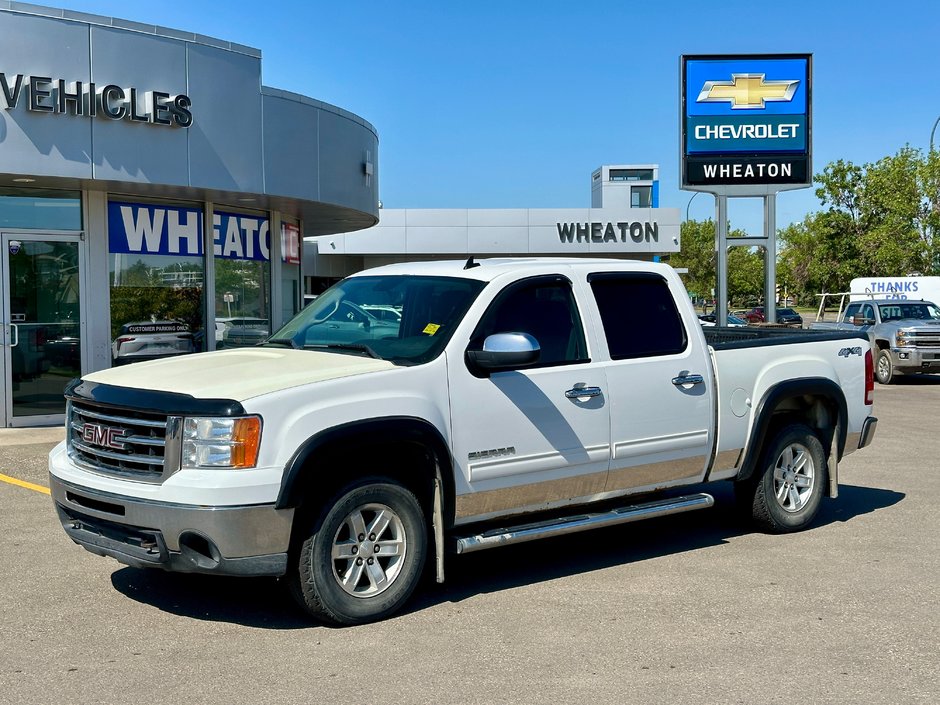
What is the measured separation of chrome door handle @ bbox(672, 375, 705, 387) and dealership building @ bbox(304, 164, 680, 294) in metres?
39.7

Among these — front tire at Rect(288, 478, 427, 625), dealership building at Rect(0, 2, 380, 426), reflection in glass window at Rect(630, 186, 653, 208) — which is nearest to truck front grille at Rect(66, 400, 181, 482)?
front tire at Rect(288, 478, 427, 625)

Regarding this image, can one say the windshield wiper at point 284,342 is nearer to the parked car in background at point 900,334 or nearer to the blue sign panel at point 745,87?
the parked car in background at point 900,334

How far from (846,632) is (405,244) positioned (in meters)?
42.7

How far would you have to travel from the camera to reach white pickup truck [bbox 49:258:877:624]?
16.5ft

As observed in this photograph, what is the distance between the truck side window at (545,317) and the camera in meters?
6.10

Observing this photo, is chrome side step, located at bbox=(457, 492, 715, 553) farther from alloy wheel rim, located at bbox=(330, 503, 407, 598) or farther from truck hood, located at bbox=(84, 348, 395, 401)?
truck hood, located at bbox=(84, 348, 395, 401)

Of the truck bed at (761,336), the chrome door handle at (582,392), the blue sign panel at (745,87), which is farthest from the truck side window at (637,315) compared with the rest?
the blue sign panel at (745,87)

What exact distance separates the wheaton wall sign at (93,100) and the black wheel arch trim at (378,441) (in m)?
8.46

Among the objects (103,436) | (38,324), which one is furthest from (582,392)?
(38,324)

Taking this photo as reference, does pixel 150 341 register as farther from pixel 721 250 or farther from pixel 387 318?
pixel 721 250

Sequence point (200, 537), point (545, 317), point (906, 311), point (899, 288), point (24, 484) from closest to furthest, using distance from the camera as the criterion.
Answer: point (200, 537), point (545, 317), point (24, 484), point (906, 311), point (899, 288)

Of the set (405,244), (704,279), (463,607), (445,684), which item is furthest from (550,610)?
(704,279)

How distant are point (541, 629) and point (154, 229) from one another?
1026cm

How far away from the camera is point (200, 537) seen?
4949 mm
